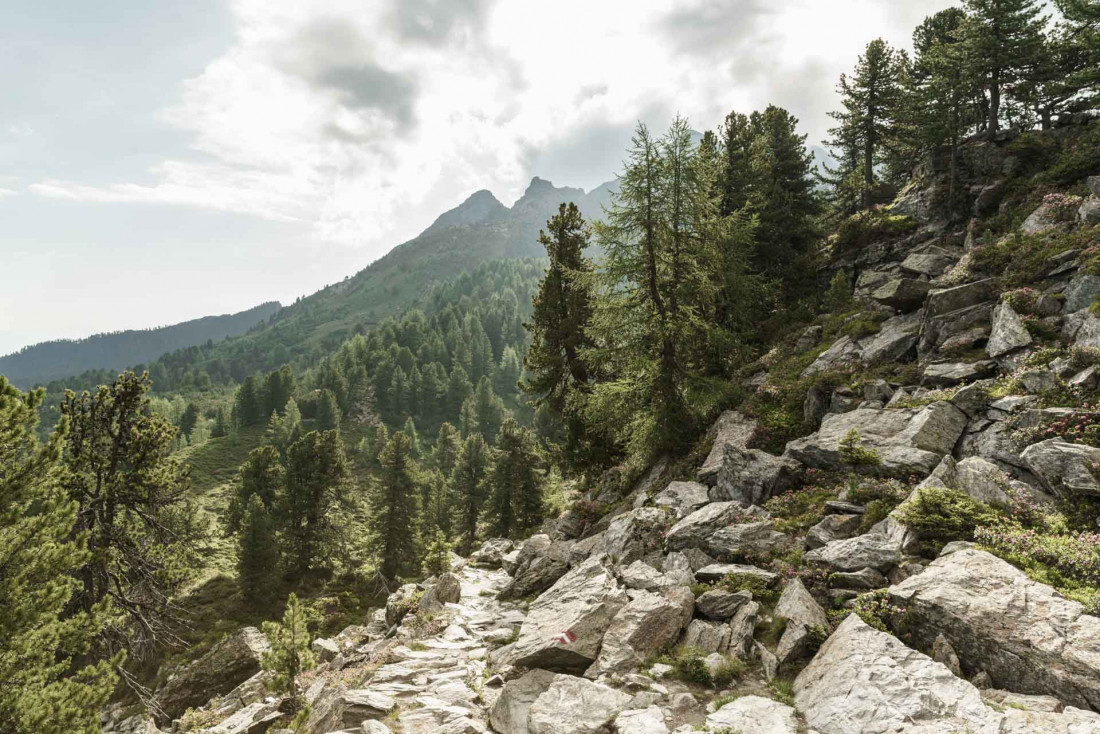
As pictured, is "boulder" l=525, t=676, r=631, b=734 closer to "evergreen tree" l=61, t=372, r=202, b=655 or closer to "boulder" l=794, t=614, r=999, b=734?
"boulder" l=794, t=614, r=999, b=734

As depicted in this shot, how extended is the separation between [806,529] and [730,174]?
27.4m

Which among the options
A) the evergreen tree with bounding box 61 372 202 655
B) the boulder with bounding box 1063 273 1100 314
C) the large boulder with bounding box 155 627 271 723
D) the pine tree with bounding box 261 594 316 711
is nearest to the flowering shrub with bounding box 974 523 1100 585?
the boulder with bounding box 1063 273 1100 314

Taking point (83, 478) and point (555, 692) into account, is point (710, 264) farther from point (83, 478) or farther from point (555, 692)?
point (83, 478)

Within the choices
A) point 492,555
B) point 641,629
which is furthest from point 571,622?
point 492,555

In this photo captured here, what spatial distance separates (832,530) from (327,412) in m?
109

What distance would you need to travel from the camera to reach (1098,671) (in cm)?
593

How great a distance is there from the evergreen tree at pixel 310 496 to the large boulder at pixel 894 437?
37342mm

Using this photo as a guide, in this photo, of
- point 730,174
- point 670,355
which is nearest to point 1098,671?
point 670,355

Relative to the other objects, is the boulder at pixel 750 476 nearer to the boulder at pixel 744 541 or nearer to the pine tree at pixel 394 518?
the boulder at pixel 744 541

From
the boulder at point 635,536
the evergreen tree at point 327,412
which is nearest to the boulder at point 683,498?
the boulder at point 635,536

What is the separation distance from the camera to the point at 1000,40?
30609mm

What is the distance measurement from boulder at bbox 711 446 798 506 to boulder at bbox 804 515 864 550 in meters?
2.64

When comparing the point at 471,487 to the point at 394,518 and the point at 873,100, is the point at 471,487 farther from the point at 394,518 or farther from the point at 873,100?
the point at 873,100

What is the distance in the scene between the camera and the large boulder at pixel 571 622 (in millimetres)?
9531
